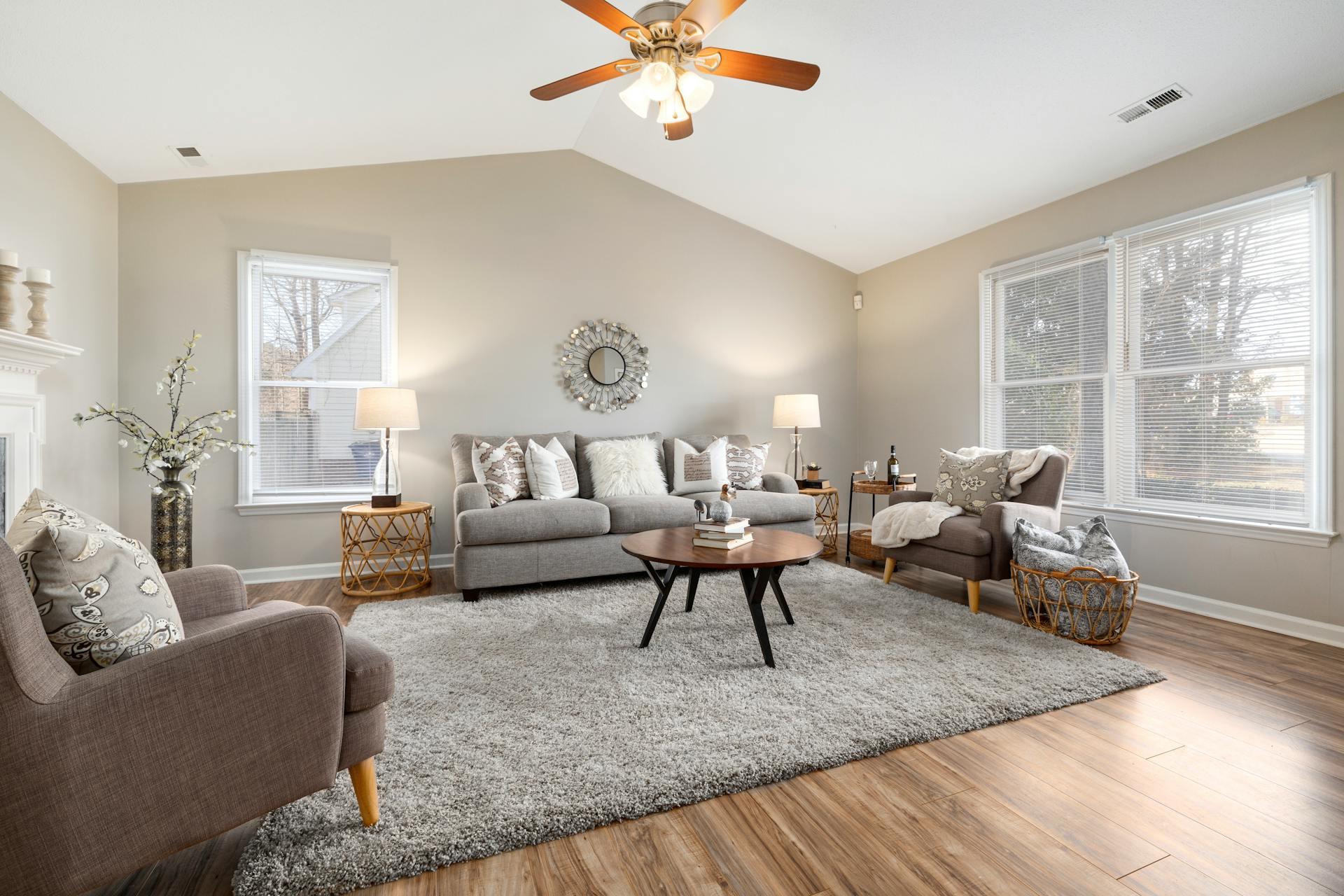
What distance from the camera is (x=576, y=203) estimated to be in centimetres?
493

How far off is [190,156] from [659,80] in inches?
120

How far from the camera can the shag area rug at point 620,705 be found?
4.97 ft

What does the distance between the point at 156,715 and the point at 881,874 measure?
5.04 ft

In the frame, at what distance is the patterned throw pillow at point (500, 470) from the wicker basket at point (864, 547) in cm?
236

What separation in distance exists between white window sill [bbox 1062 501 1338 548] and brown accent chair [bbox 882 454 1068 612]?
1.86 feet

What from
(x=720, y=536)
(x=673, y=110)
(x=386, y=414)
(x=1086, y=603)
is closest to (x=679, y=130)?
(x=673, y=110)

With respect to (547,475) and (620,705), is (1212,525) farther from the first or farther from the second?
(547,475)

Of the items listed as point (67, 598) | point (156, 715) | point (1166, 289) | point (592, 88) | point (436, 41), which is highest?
point (592, 88)

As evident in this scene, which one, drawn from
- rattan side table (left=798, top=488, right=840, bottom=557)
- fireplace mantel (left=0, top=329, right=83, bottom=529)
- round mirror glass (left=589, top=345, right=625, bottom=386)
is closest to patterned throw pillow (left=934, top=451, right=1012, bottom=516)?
rattan side table (left=798, top=488, right=840, bottom=557)

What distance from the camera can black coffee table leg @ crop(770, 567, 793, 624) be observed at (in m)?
2.73

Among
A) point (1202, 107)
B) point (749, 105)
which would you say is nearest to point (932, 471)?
point (1202, 107)

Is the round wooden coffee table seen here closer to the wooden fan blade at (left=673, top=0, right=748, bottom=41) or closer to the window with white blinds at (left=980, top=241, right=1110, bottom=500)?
the wooden fan blade at (left=673, top=0, right=748, bottom=41)

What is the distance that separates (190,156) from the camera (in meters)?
3.64

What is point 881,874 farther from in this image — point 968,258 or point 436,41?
point 968,258
